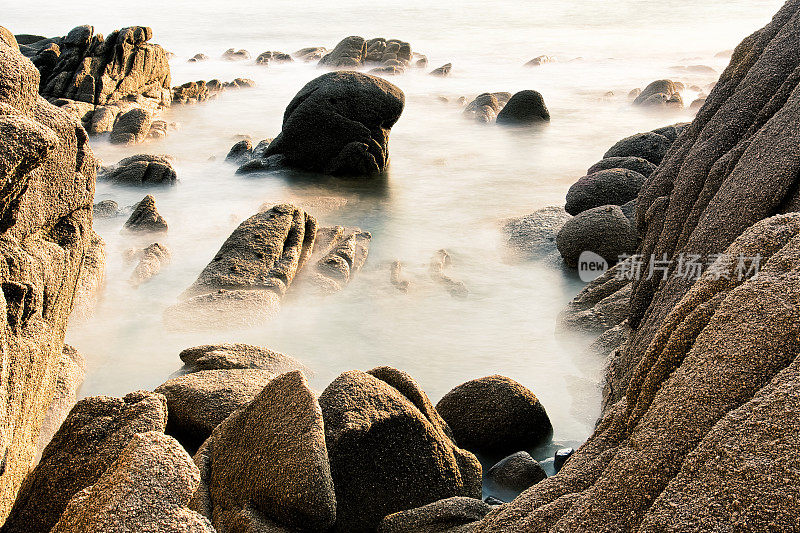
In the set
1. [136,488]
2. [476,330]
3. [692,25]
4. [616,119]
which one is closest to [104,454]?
[136,488]

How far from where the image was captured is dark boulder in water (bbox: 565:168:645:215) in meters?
9.55

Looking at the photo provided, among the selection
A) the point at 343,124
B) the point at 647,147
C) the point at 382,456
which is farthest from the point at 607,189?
the point at 382,456

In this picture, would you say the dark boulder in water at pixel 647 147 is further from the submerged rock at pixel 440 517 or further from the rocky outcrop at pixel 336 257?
the submerged rock at pixel 440 517

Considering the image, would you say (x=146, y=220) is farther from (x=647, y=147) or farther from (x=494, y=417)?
(x=647, y=147)

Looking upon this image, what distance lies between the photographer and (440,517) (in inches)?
149

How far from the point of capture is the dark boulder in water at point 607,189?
9.55 meters

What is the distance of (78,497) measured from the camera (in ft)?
9.35

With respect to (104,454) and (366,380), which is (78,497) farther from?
(366,380)

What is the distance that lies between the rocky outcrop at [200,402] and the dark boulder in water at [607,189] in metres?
6.09

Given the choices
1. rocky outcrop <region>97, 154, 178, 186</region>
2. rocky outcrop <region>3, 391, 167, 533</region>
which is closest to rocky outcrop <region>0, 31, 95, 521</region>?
rocky outcrop <region>3, 391, 167, 533</region>

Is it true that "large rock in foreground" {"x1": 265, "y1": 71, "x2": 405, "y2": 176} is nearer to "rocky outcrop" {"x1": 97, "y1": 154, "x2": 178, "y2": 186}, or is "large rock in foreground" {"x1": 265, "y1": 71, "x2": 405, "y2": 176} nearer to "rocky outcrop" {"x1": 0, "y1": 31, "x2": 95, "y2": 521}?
"rocky outcrop" {"x1": 97, "y1": 154, "x2": 178, "y2": 186}

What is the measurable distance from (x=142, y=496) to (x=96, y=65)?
1630 cm

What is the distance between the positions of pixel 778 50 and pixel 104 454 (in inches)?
193

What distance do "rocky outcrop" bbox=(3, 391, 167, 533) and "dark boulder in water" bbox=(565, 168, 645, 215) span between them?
23.6 feet
